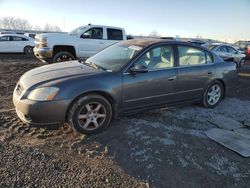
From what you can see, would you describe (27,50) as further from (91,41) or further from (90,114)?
(90,114)

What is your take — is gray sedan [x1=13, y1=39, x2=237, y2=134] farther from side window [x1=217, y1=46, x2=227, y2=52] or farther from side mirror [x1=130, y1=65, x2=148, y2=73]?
side window [x1=217, y1=46, x2=227, y2=52]

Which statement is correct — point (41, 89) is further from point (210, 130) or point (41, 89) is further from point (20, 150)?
point (210, 130)

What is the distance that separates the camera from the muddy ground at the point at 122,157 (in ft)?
10.6

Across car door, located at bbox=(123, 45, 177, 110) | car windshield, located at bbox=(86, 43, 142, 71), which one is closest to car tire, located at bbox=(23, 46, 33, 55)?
car windshield, located at bbox=(86, 43, 142, 71)

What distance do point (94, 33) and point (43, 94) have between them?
7.58 m

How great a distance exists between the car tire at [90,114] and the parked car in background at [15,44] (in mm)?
15246

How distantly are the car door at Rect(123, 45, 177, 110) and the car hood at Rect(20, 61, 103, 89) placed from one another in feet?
2.08

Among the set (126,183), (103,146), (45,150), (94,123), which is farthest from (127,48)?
(126,183)

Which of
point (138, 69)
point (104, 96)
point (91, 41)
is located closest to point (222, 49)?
point (91, 41)

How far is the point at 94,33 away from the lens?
36.6ft

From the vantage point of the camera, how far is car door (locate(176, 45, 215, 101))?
544 cm

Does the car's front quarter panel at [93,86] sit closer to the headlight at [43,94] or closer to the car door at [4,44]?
the headlight at [43,94]

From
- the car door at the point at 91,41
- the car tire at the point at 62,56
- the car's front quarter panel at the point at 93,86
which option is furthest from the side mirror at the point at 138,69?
the car door at the point at 91,41

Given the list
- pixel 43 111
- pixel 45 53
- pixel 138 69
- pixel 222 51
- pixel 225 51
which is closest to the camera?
pixel 43 111
